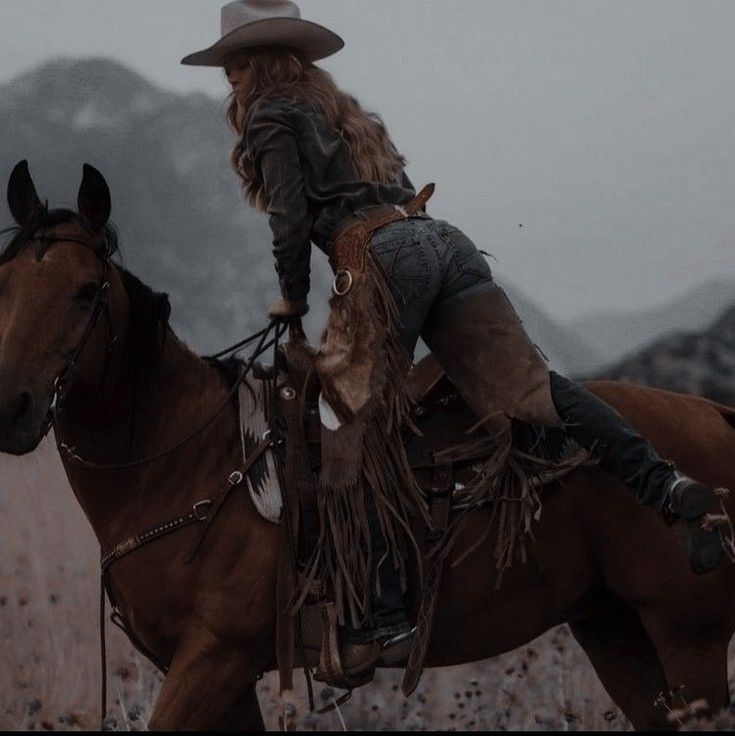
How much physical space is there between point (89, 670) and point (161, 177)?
10.6ft

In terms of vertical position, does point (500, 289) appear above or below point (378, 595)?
above

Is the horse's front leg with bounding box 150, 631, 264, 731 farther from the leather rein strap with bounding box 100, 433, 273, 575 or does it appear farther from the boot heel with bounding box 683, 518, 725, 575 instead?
the boot heel with bounding box 683, 518, 725, 575

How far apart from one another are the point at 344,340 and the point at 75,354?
85 cm

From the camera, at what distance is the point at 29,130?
819 cm

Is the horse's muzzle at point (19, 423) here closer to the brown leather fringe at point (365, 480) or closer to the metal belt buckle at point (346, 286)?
the brown leather fringe at point (365, 480)

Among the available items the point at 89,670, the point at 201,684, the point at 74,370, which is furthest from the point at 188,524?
the point at 89,670

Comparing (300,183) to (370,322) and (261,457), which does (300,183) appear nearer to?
(370,322)

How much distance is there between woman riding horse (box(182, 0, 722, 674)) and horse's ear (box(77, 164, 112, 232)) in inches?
19.7

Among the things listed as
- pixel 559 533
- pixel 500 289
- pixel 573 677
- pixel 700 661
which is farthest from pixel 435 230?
pixel 573 677

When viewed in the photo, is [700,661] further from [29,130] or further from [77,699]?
[29,130]

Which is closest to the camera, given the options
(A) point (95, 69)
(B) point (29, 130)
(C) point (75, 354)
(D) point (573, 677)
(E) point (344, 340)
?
(C) point (75, 354)

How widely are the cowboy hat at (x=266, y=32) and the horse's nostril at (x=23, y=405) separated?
1.34m

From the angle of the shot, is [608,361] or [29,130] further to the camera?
[608,361]

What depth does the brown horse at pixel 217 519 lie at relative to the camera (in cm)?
416
